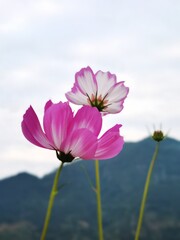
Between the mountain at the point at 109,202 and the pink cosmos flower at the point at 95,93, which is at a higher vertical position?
the mountain at the point at 109,202

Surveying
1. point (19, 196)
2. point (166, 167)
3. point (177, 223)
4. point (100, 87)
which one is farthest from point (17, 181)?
point (100, 87)

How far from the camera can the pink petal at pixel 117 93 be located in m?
1.24

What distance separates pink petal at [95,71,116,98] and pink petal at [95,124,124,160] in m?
0.38

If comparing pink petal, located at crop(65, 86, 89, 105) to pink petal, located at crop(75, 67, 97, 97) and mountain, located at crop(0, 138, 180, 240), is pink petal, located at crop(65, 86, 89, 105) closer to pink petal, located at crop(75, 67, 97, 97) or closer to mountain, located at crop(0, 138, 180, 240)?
pink petal, located at crop(75, 67, 97, 97)

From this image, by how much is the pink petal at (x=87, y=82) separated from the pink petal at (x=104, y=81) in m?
0.02

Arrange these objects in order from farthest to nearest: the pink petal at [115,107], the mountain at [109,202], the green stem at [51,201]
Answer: the mountain at [109,202] → the pink petal at [115,107] → the green stem at [51,201]

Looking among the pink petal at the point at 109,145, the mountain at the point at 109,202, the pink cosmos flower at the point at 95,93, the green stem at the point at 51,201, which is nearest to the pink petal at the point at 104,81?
the pink cosmos flower at the point at 95,93

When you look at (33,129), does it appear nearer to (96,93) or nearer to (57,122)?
(57,122)

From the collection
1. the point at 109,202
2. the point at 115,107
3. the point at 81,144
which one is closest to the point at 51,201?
the point at 81,144

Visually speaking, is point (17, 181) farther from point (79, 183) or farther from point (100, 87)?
point (100, 87)

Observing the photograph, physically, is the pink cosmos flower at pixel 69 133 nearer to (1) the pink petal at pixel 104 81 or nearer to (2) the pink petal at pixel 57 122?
(2) the pink petal at pixel 57 122

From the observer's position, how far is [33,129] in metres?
0.86

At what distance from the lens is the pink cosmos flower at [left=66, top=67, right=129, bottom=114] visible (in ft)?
4.03

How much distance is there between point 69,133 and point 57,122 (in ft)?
0.11
